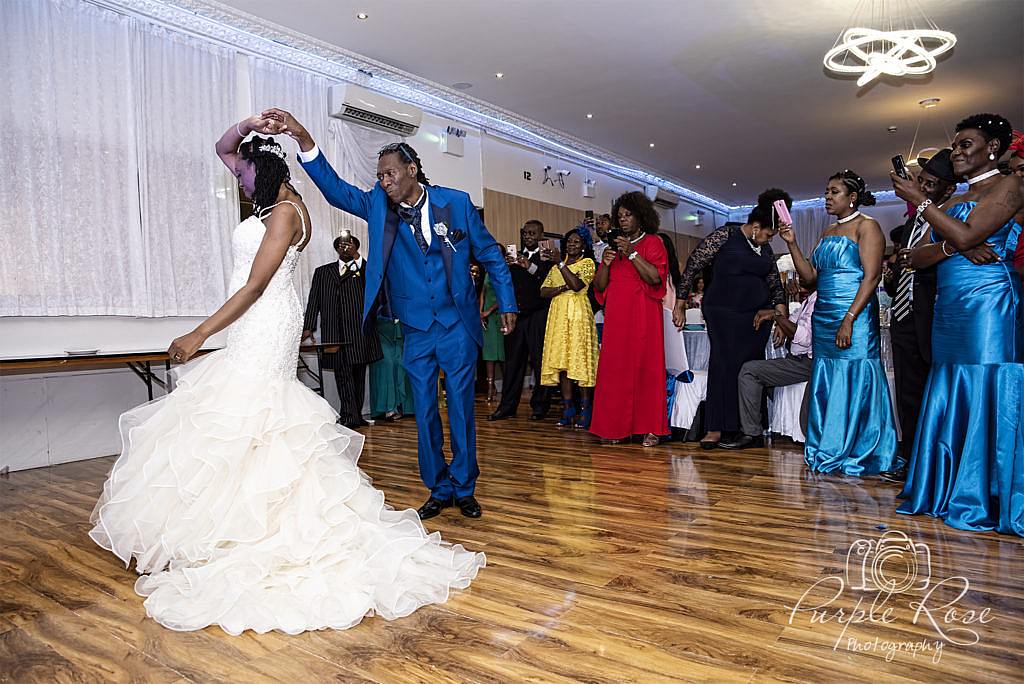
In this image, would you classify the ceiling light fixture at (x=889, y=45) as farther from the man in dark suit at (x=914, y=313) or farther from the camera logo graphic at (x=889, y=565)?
the camera logo graphic at (x=889, y=565)

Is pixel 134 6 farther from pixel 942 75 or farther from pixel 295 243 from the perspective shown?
pixel 942 75

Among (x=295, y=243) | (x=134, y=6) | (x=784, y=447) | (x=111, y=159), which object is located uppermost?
(x=134, y=6)

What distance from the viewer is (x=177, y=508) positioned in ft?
7.59

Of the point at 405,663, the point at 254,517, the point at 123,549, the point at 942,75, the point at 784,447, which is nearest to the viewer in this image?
the point at 405,663

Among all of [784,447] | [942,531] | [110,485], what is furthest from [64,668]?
[784,447]

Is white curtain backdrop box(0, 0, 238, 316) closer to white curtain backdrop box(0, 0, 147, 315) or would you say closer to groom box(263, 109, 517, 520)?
white curtain backdrop box(0, 0, 147, 315)

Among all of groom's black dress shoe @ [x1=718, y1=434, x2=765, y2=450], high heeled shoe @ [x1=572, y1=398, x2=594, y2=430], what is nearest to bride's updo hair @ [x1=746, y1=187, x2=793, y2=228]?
groom's black dress shoe @ [x1=718, y1=434, x2=765, y2=450]

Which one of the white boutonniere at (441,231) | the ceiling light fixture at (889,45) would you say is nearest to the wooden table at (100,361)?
the white boutonniere at (441,231)

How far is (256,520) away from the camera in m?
2.21

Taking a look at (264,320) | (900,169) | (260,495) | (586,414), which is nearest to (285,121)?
(264,320)

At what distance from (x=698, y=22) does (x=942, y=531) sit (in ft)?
15.2

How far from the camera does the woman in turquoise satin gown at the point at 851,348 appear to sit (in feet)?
12.0

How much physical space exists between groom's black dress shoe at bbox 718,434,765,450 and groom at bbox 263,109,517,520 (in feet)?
7.21

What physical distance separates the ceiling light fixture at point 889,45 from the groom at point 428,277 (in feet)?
12.0
